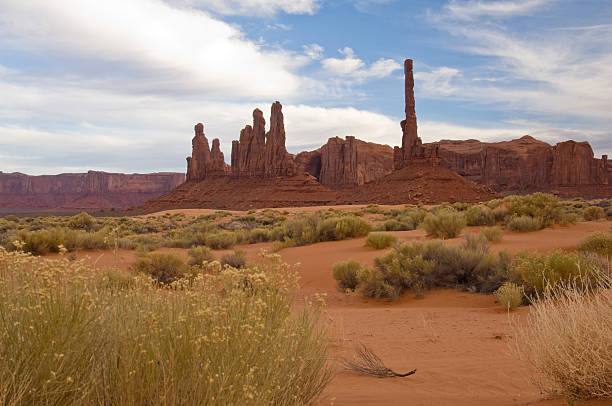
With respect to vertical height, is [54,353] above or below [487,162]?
below

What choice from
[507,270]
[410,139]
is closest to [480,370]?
[507,270]

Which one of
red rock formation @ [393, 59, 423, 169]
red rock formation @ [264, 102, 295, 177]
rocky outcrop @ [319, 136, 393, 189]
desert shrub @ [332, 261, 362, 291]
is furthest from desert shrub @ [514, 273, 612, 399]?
rocky outcrop @ [319, 136, 393, 189]

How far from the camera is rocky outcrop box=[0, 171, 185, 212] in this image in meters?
147

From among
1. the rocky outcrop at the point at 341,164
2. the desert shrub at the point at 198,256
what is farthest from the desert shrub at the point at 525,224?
the rocky outcrop at the point at 341,164

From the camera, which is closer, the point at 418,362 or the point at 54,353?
the point at 54,353

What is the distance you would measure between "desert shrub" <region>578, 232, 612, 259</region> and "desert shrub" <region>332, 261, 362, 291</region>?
4815 mm

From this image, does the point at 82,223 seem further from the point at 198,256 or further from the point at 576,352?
the point at 576,352

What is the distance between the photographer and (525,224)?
50.8 ft

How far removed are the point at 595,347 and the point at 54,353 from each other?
3344 millimetres

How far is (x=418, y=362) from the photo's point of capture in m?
5.22

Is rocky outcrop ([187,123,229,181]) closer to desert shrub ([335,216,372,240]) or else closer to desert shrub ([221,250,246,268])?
desert shrub ([335,216,372,240])

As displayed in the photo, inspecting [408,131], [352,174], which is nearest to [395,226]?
[408,131]

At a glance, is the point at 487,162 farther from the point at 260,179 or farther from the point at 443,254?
the point at 443,254

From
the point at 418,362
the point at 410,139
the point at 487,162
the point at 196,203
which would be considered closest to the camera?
the point at 418,362
